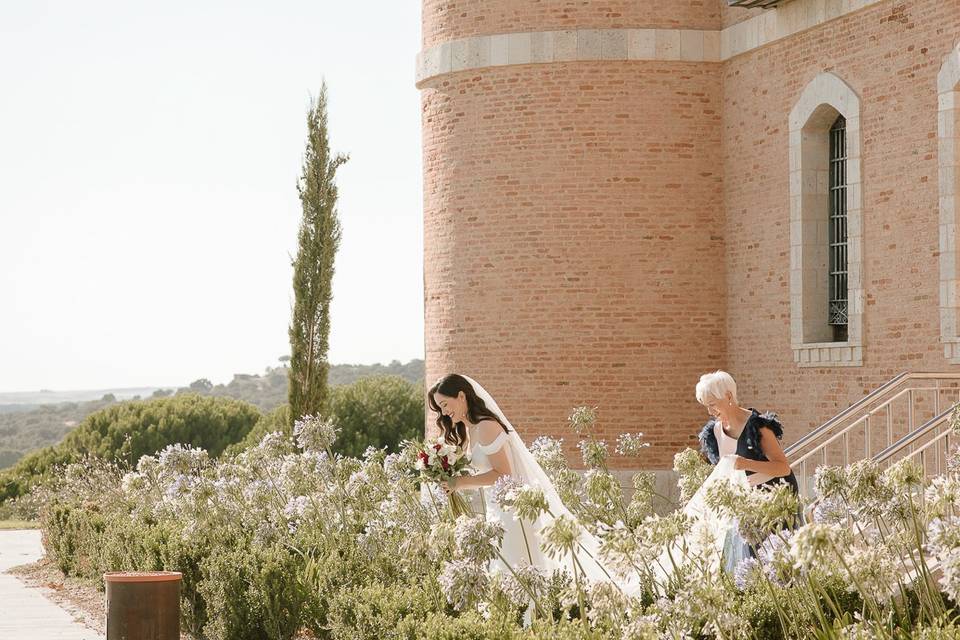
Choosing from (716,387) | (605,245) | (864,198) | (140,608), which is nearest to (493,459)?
(716,387)

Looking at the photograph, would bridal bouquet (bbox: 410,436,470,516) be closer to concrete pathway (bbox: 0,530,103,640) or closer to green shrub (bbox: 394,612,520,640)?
green shrub (bbox: 394,612,520,640)

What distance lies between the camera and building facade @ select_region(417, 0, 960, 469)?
1614 cm

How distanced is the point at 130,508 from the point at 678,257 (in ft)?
23.7

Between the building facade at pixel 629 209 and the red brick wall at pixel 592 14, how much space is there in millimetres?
18

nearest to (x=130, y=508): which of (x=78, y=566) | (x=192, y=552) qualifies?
(x=78, y=566)

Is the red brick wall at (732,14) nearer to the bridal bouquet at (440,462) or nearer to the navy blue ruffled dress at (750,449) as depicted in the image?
the navy blue ruffled dress at (750,449)

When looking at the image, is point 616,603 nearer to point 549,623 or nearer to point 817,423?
point 549,623

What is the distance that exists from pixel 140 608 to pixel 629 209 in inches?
389

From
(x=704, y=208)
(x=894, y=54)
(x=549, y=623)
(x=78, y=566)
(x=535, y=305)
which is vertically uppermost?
(x=894, y=54)

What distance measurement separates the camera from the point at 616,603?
5.13 meters

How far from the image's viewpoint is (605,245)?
17.2 meters

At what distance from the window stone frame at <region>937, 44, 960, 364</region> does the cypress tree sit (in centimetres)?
1188

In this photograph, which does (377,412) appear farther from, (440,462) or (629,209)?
(440,462)

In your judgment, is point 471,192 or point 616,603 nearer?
point 616,603
